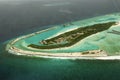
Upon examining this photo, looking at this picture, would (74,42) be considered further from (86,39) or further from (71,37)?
(71,37)

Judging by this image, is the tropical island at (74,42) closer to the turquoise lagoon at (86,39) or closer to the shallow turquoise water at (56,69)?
the turquoise lagoon at (86,39)

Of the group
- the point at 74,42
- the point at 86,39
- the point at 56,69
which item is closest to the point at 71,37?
the point at 74,42

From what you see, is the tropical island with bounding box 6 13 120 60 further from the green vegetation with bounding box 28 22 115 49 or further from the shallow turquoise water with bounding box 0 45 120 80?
the shallow turquoise water with bounding box 0 45 120 80

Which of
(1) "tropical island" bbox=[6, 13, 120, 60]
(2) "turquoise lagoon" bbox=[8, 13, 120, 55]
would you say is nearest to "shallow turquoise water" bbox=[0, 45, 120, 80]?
(1) "tropical island" bbox=[6, 13, 120, 60]

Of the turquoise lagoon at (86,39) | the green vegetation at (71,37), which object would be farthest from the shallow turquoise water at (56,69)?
the green vegetation at (71,37)

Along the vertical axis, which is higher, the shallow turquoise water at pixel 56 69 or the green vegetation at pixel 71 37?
the green vegetation at pixel 71 37

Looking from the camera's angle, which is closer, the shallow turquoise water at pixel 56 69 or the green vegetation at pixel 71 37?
the shallow turquoise water at pixel 56 69

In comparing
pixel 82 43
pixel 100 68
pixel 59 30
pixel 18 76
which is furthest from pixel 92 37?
pixel 18 76

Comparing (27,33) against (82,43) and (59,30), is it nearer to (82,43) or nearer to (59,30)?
(59,30)
